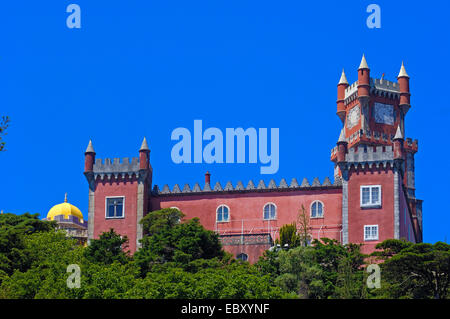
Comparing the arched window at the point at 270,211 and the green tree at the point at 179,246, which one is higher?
the arched window at the point at 270,211

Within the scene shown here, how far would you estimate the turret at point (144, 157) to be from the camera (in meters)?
72.1

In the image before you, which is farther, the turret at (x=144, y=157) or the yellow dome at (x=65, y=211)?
the yellow dome at (x=65, y=211)

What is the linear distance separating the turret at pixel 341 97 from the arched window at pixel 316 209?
76.7 feet

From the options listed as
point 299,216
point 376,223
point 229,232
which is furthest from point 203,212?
point 376,223

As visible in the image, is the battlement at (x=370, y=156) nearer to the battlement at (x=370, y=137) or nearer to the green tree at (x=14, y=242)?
the battlement at (x=370, y=137)

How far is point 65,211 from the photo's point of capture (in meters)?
101

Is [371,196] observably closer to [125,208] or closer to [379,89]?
[125,208]

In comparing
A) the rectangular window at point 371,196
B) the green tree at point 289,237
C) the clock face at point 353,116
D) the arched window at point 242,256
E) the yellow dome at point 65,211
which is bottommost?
the arched window at point 242,256

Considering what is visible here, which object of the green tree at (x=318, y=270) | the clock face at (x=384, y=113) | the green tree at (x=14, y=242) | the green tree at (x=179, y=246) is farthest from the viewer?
the clock face at (x=384, y=113)

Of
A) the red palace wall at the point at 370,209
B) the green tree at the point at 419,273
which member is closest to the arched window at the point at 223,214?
the red palace wall at the point at 370,209

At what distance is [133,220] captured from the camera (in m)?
70.6

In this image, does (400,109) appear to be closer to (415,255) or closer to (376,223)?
(376,223)

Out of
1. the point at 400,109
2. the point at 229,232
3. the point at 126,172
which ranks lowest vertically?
the point at 229,232

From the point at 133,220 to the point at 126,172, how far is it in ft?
12.3
